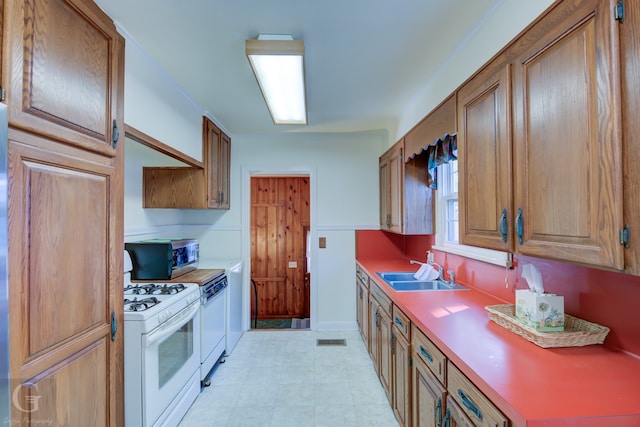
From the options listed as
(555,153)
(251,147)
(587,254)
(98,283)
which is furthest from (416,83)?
(98,283)

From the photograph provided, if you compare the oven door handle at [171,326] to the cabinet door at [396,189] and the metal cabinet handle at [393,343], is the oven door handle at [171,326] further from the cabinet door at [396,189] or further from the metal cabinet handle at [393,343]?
the cabinet door at [396,189]

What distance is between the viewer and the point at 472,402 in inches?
41.7

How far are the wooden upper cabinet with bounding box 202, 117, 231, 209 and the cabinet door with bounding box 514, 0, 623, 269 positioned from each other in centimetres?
270

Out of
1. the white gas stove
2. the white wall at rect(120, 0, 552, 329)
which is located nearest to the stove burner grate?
the white gas stove

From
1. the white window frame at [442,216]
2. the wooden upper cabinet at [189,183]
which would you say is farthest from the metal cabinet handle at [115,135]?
the white window frame at [442,216]

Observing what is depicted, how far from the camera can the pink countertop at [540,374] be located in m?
0.80

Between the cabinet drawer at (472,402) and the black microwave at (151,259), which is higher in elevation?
the black microwave at (151,259)

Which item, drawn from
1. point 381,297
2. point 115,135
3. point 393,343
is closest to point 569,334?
point 393,343

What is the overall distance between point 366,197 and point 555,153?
2863mm

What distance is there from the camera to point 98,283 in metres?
1.32

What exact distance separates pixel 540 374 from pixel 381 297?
1442 millimetres

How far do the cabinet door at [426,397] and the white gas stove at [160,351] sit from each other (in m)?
1.46

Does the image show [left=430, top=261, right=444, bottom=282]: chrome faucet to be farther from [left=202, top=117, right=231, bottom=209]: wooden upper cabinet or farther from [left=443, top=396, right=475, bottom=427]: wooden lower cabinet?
[left=202, top=117, right=231, bottom=209]: wooden upper cabinet

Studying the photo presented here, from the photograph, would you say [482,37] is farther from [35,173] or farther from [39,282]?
[39,282]
